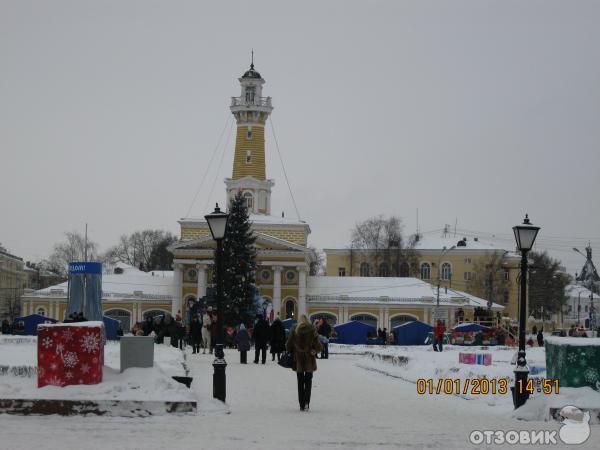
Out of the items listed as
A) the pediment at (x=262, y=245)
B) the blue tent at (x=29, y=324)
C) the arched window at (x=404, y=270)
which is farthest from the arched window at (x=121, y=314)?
the arched window at (x=404, y=270)

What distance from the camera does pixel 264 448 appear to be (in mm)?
12102

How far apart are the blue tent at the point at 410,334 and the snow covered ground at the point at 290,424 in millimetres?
38988

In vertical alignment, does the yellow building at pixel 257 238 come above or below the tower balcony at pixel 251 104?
below

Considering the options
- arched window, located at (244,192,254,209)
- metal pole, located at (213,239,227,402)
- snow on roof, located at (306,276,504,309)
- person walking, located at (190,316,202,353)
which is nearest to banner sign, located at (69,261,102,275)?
person walking, located at (190,316,202,353)

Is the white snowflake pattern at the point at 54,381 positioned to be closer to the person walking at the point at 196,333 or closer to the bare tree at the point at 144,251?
the person walking at the point at 196,333

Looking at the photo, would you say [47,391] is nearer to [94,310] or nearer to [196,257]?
[94,310]

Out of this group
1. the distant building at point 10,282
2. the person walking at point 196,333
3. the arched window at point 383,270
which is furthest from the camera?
the distant building at point 10,282

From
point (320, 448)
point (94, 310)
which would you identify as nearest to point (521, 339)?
point (320, 448)

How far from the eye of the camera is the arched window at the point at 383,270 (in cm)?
11256

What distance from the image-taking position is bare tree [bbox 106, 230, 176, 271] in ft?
427

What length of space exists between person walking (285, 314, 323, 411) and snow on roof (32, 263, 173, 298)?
237 ft

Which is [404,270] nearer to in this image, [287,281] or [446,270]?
[446,270]

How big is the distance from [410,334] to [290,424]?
1861 inches

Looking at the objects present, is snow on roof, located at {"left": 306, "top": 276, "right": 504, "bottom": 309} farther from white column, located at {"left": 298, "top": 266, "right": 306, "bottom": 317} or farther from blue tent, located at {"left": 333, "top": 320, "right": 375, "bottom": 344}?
blue tent, located at {"left": 333, "top": 320, "right": 375, "bottom": 344}
